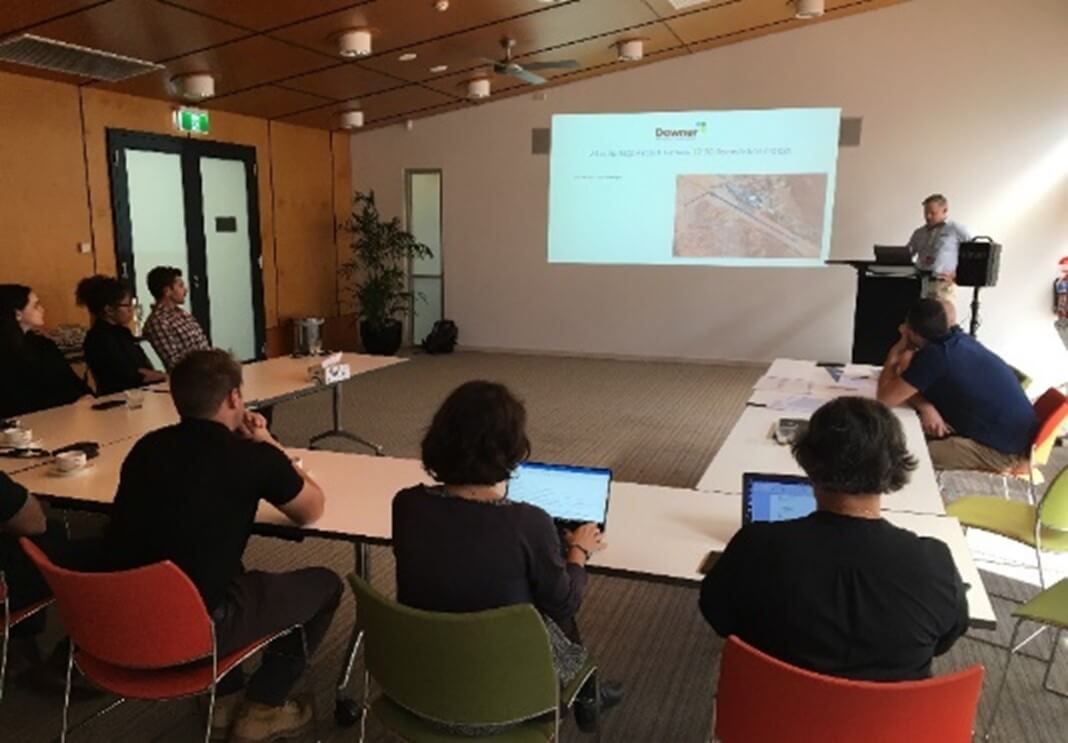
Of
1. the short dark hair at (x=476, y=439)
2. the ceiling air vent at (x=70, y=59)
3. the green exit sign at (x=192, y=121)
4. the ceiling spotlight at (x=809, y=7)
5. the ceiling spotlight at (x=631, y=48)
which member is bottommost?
the short dark hair at (x=476, y=439)

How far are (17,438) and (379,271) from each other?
6683 mm

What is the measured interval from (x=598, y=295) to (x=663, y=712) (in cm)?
677

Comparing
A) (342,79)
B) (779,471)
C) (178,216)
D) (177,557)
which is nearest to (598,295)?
(342,79)

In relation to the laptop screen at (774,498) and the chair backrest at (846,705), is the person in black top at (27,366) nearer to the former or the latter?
the laptop screen at (774,498)

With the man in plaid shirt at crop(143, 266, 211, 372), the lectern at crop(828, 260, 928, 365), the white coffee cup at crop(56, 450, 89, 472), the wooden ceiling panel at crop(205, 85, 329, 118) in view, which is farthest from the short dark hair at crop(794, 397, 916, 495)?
the wooden ceiling panel at crop(205, 85, 329, 118)

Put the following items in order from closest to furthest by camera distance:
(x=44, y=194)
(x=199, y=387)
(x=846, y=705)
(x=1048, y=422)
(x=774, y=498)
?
(x=846, y=705) < (x=199, y=387) < (x=774, y=498) < (x=1048, y=422) < (x=44, y=194)

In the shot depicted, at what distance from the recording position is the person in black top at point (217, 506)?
6.28ft

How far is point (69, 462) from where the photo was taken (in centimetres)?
263

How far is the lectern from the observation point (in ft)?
22.0

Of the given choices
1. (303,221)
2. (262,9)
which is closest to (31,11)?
(262,9)

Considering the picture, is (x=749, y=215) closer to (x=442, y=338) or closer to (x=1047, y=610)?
(x=442, y=338)

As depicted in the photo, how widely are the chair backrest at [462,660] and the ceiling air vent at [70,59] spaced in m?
5.01

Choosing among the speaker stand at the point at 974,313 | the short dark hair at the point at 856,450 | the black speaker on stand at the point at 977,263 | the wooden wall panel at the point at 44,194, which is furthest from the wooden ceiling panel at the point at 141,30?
the speaker stand at the point at 974,313

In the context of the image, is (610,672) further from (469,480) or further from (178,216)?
(178,216)
